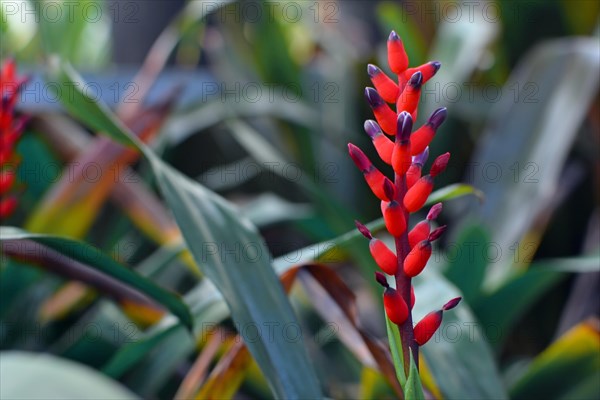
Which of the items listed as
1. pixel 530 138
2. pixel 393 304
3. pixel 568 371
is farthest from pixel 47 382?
pixel 530 138

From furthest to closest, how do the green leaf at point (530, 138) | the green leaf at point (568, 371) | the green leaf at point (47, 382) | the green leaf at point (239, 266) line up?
the green leaf at point (530, 138) → the green leaf at point (568, 371) → the green leaf at point (239, 266) → the green leaf at point (47, 382)

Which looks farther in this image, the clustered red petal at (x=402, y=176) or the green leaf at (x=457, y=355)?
the green leaf at (x=457, y=355)

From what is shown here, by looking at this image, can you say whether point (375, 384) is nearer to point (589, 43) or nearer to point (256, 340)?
point (256, 340)

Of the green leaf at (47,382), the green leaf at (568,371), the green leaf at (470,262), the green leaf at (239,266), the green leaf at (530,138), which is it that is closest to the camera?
the green leaf at (47,382)

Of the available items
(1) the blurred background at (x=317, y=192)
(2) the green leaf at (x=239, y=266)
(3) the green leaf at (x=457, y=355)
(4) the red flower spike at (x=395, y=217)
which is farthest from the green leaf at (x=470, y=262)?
(4) the red flower spike at (x=395, y=217)

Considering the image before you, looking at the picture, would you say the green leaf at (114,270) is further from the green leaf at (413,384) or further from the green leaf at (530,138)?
the green leaf at (530,138)

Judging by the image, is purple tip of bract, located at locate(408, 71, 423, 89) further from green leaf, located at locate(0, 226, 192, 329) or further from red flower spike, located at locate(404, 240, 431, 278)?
green leaf, located at locate(0, 226, 192, 329)

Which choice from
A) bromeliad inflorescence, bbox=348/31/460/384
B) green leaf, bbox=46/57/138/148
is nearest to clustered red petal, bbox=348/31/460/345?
bromeliad inflorescence, bbox=348/31/460/384
